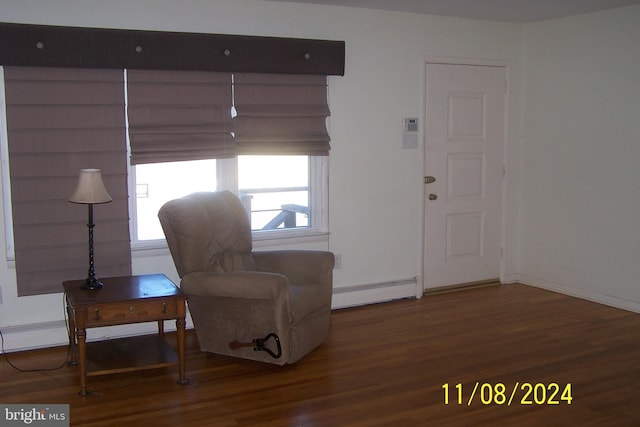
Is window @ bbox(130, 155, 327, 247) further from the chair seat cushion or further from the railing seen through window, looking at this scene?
the chair seat cushion

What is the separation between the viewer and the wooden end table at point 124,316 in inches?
136

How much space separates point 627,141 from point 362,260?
2260 mm

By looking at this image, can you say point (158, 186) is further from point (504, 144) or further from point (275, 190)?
point (504, 144)

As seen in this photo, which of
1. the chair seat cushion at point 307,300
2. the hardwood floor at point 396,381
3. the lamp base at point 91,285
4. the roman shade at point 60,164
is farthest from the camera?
the roman shade at point 60,164

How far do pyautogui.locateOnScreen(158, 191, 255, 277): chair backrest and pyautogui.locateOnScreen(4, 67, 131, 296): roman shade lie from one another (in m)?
0.53

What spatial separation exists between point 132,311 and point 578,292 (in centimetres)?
379

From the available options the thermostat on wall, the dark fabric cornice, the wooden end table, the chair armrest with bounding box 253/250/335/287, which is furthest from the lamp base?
the thermostat on wall

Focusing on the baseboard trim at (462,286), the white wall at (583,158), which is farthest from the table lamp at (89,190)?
the white wall at (583,158)

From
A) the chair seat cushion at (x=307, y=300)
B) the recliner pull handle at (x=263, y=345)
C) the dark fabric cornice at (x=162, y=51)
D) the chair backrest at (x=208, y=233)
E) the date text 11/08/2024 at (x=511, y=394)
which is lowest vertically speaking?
the date text 11/08/2024 at (x=511, y=394)

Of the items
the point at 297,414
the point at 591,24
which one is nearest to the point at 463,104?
the point at 591,24

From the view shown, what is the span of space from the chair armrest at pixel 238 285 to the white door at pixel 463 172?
219 centimetres

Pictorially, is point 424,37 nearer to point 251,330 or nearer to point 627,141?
point 627,141

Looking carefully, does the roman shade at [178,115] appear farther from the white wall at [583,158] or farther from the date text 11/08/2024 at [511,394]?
the white wall at [583,158]

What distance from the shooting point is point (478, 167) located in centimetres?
580
